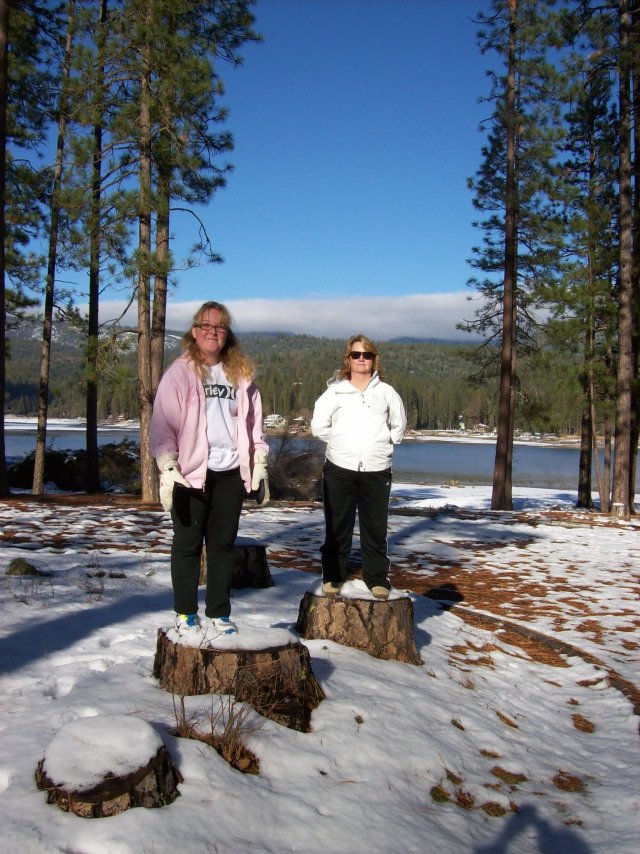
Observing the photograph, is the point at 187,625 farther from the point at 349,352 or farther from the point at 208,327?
the point at 349,352

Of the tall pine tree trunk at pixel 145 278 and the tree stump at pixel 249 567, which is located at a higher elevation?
the tall pine tree trunk at pixel 145 278

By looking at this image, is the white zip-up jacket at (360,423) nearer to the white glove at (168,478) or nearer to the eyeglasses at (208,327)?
the eyeglasses at (208,327)

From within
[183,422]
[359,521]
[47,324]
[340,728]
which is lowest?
[340,728]

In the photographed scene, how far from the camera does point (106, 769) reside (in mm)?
2191

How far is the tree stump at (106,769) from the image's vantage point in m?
2.13

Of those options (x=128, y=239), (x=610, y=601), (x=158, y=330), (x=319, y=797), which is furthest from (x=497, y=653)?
(x=128, y=239)

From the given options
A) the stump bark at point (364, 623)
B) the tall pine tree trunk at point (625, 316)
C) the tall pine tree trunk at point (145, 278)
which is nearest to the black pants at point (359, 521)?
the stump bark at point (364, 623)

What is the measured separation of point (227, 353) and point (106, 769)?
219 centimetres

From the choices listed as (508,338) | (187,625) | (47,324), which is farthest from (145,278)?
(508,338)

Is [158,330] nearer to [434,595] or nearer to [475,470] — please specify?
[434,595]

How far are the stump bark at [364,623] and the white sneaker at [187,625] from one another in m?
1.07

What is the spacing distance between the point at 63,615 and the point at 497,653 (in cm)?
313

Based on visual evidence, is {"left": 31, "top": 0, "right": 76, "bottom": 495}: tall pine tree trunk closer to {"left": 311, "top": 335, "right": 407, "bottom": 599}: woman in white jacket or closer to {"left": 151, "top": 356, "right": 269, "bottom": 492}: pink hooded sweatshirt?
{"left": 311, "top": 335, "right": 407, "bottom": 599}: woman in white jacket

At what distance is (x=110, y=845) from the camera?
6.54 ft
